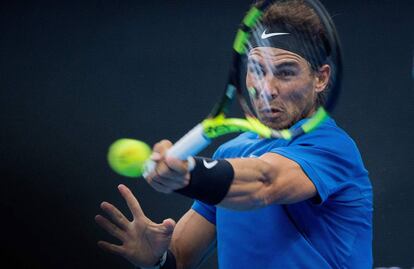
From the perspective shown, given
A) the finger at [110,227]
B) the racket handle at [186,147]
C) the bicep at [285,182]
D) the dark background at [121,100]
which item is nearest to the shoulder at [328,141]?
the bicep at [285,182]

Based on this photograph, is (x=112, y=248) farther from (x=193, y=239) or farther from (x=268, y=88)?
(x=268, y=88)

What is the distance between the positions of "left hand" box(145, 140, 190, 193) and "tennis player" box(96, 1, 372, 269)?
0.16 meters

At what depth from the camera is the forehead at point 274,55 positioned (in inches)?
58.4

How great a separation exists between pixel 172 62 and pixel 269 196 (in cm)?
172

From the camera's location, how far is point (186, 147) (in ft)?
3.65

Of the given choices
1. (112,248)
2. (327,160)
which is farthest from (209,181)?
(112,248)

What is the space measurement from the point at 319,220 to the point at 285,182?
0.78ft

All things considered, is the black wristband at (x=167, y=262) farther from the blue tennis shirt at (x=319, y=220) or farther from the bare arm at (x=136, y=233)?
the blue tennis shirt at (x=319, y=220)

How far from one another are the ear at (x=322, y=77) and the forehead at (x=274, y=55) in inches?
1.8

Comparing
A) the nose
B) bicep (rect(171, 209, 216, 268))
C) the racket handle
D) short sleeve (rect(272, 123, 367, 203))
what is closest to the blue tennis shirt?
short sleeve (rect(272, 123, 367, 203))

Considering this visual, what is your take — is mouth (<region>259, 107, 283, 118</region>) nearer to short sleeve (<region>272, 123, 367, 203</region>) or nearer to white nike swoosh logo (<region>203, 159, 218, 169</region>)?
short sleeve (<region>272, 123, 367, 203</region>)

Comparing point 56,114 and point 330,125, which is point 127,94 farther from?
point 330,125

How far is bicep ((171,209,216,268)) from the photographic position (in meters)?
1.83

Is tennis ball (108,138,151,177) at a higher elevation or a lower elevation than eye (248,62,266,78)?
lower
